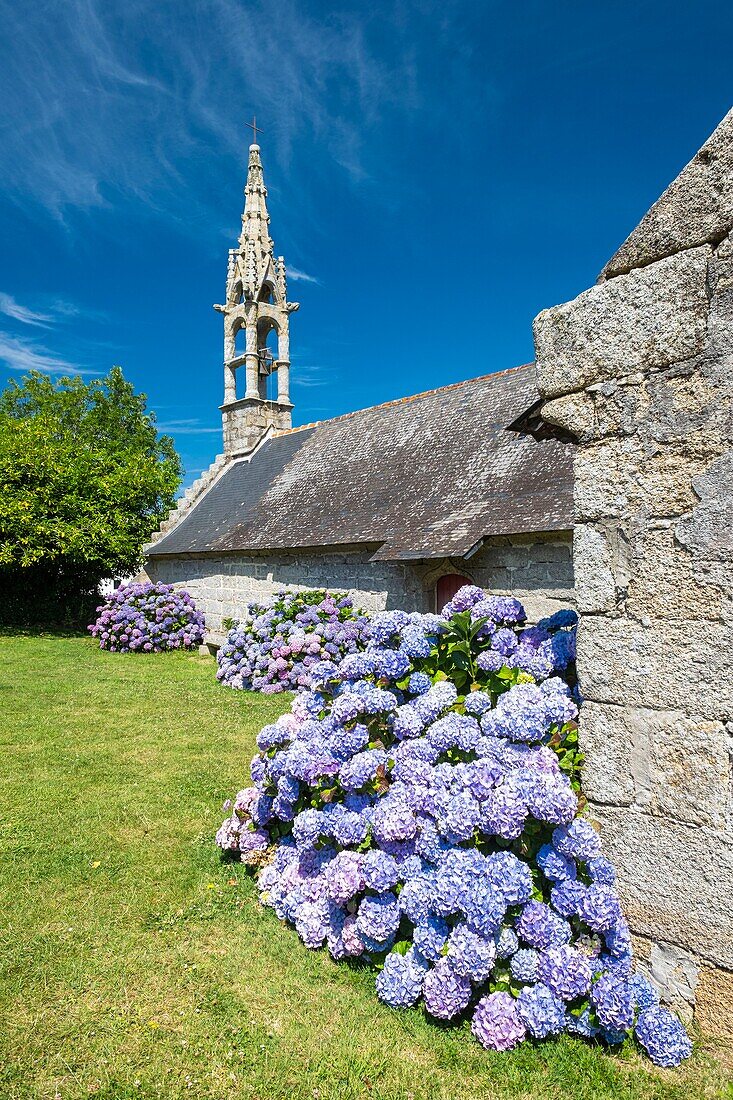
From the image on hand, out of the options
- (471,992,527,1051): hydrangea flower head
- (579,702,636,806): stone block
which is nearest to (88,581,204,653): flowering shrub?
(471,992,527,1051): hydrangea flower head

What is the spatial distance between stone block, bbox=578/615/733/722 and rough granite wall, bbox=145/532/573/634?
551cm

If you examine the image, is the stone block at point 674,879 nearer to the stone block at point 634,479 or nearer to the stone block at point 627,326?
the stone block at point 634,479

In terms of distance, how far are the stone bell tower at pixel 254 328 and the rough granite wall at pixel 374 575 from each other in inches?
174

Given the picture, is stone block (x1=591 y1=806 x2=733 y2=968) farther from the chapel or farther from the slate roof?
the slate roof

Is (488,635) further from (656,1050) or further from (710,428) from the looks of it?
(656,1050)

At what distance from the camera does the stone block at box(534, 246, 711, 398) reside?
8.79 ft

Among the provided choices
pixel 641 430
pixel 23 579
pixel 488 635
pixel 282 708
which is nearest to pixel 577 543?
pixel 641 430

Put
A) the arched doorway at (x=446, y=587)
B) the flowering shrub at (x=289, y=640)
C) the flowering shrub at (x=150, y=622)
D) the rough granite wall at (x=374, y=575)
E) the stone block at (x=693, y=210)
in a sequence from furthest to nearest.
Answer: the flowering shrub at (x=150, y=622) < the arched doorway at (x=446, y=587) < the flowering shrub at (x=289, y=640) < the rough granite wall at (x=374, y=575) < the stone block at (x=693, y=210)

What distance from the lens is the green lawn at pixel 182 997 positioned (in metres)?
2.48

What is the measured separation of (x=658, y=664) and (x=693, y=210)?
1.85 metres

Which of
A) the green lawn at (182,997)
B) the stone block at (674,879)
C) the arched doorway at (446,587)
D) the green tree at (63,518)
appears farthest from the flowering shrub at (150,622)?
the stone block at (674,879)

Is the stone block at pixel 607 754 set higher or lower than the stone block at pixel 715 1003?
higher

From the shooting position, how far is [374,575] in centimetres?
1066

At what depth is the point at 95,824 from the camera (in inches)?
187
